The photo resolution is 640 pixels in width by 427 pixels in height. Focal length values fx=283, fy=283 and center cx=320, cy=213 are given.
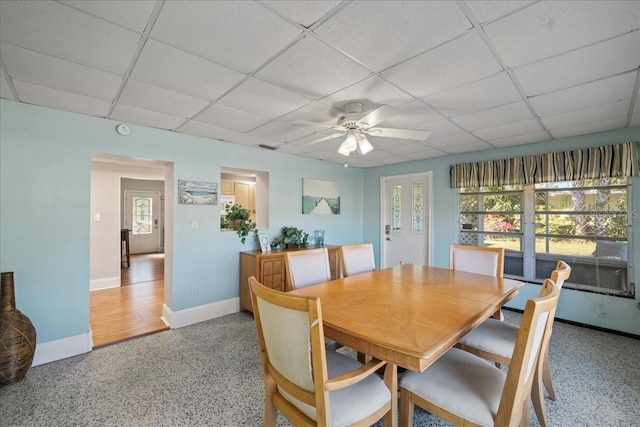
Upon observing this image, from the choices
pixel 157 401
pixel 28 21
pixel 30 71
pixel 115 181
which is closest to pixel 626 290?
pixel 157 401

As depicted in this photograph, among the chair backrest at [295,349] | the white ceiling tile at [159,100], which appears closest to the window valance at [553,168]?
the white ceiling tile at [159,100]

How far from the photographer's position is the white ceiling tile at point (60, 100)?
218 centimetres

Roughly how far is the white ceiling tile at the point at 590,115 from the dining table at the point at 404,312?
1733 millimetres

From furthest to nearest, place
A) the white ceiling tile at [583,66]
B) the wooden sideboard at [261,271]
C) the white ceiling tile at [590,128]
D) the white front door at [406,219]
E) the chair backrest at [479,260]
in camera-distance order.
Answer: the white front door at [406,219]
the wooden sideboard at [261,271]
the white ceiling tile at [590,128]
the chair backrest at [479,260]
the white ceiling tile at [583,66]

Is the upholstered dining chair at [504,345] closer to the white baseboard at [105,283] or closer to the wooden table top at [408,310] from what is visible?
the wooden table top at [408,310]

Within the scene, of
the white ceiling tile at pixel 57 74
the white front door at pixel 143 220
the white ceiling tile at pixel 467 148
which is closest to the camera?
the white ceiling tile at pixel 57 74

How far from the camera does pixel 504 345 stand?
6.10 ft

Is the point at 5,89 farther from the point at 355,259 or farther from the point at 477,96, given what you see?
the point at 477,96

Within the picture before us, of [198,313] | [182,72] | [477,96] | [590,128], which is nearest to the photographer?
[182,72]

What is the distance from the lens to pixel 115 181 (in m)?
5.08

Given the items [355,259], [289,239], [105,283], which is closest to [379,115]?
[355,259]

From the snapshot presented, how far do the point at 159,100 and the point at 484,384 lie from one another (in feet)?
9.83

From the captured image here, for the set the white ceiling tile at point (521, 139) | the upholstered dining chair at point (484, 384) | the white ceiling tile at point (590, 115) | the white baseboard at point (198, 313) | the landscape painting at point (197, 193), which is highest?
the white ceiling tile at point (590, 115)

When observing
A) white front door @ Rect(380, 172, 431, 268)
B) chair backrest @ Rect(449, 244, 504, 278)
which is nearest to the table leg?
chair backrest @ Rect(449, 244, 504, 278)
